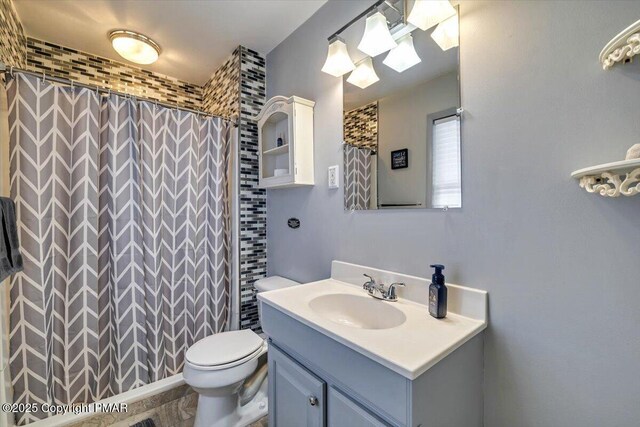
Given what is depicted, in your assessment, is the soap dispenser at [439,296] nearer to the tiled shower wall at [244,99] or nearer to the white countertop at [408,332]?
the white countertop at [408,332]

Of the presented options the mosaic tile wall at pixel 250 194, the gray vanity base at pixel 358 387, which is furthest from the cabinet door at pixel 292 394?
the mosaic tile wall at pixel 250 194

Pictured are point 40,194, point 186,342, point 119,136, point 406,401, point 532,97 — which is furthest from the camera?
point 186,342

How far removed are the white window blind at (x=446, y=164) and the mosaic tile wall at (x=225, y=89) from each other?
148 cm

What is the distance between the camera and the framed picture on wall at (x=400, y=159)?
1.14 meters

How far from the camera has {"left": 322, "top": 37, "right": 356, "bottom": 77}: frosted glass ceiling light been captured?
1.30 meters

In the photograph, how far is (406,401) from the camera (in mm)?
629

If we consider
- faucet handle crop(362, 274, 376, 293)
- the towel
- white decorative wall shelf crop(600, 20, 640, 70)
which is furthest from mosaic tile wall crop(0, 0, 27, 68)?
white decorative wall shelf crop(600, 20, 640, 70)

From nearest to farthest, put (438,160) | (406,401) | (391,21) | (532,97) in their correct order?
(406,401), (532,97), (438,160), (391,21)

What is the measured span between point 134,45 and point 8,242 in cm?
147

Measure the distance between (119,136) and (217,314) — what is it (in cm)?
130

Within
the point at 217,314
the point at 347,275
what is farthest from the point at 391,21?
the point at 217,314

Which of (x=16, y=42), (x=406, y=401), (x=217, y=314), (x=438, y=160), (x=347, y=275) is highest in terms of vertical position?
(x=16, y=42)

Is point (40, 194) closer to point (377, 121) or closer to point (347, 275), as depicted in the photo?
point (347, 275)

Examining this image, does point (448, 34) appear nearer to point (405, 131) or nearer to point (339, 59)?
point (405, 131)
